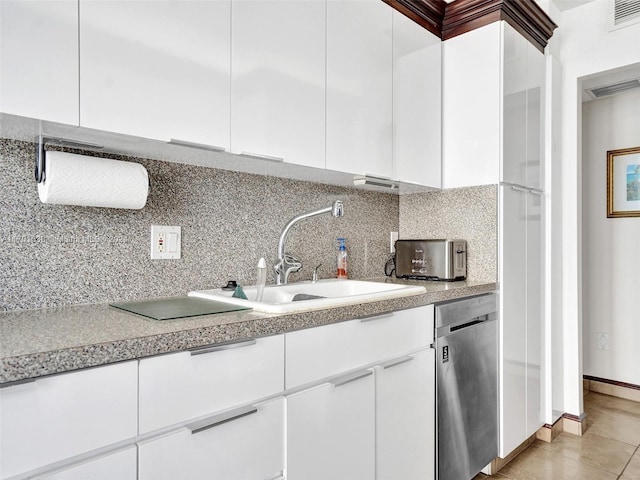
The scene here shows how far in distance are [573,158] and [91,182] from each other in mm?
2701

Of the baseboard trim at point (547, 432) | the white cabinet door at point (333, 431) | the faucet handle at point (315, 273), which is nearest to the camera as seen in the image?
the white cabinet door at point (333, 431)

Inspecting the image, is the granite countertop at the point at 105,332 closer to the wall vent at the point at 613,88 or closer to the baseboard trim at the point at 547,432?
the baseboard trim at the point at 547,432

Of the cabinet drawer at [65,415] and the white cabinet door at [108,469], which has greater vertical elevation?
the cabinet drawer at [65,415]

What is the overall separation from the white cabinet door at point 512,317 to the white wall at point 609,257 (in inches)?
58.4

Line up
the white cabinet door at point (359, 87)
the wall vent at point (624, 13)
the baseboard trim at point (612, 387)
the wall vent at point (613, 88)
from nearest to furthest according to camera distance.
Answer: the white cabinet door at point (359, 87) < the wall vent at point (624, 13) < the wall vent at point (613, 88) < the baseboard trim at point (612, 387)

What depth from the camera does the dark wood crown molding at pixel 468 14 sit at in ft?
7.10

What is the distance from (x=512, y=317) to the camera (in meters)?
2.25

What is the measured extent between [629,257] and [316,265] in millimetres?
2645

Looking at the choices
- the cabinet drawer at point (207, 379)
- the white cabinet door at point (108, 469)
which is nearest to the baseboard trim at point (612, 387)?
the cabinet drawer at point (207, 379)

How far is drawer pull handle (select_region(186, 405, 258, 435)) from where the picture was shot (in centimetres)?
99

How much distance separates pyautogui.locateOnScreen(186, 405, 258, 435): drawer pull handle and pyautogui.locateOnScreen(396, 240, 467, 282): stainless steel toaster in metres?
1.38

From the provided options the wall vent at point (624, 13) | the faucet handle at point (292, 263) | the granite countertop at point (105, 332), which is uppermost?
the wall vent at point (624, 13)

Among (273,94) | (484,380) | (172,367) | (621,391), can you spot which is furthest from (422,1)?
(621,391)

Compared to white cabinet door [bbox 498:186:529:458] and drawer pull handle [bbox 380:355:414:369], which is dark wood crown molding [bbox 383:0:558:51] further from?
drawer pull handle [bbox 380:355:414:369]
